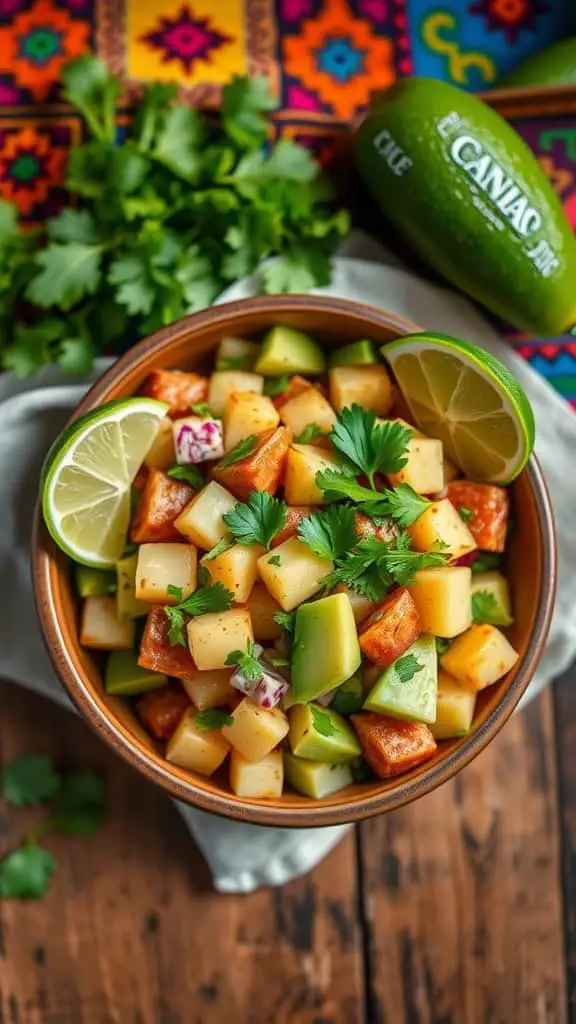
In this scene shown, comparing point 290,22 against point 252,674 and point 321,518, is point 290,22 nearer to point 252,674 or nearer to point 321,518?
point 321,518

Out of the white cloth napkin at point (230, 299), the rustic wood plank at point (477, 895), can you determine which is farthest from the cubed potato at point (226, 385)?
the rustic wood plank at point (477, 895)

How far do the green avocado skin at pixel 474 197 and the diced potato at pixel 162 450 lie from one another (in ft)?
2.14

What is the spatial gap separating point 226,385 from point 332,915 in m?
1.24

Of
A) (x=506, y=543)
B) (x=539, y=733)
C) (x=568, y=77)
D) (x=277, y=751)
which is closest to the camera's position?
(x=277, y=751)

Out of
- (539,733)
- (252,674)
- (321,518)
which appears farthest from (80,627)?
(539,733)

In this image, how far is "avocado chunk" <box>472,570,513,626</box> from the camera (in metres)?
1.95

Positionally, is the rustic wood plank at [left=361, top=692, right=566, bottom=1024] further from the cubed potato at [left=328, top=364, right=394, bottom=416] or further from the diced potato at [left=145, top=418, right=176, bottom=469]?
the diced potato at [left=145, top=418, right=176, bottom=469]

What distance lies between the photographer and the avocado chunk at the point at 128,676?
75.5 inches

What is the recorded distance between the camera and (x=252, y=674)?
5.76 feet

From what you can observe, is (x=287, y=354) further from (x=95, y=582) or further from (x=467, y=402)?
(x=95, y=582)

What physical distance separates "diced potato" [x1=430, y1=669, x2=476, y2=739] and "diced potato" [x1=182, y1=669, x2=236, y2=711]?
1.22ft

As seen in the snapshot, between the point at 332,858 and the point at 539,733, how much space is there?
0.55m

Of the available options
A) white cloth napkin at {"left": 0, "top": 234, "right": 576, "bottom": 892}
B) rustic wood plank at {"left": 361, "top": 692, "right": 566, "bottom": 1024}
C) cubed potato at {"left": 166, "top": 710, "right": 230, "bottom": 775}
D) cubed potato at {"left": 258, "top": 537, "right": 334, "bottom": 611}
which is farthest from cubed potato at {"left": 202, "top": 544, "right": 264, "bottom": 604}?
rustic wood plank at {"left": 361, "top": 692, "right": 566, "bottom": 1024}

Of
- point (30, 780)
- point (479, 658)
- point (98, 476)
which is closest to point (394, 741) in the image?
point (479, 658)
